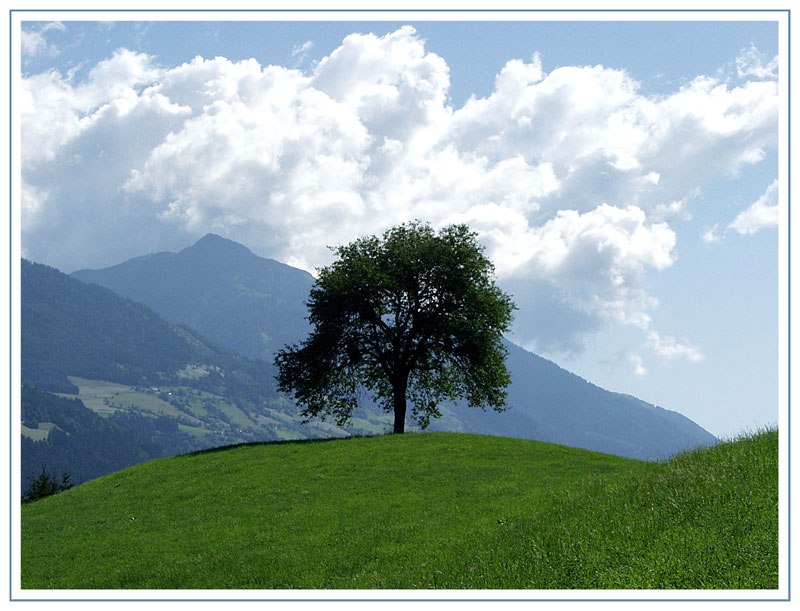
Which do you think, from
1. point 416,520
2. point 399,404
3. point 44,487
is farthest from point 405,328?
point 44,487

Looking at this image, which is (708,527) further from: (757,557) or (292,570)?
(292,570)

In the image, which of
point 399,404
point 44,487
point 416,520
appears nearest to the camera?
point 416,520

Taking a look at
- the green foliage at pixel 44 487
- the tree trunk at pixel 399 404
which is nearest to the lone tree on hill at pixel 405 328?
the tree trunk at pixel 399 404

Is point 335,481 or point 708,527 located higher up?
point 708,527

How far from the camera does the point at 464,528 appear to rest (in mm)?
19719

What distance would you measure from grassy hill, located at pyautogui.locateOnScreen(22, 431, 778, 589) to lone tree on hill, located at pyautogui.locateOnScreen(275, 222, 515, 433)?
270 inches

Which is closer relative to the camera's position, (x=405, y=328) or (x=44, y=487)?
(x=405, y=328)

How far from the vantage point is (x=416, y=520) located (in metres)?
22.5

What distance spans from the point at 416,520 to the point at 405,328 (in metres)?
26.2

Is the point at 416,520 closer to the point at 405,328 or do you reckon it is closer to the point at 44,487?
the point at 405,328

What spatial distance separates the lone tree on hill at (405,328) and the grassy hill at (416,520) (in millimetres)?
6870

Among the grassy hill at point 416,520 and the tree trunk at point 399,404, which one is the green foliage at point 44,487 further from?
the tree trunk at point 399,404
